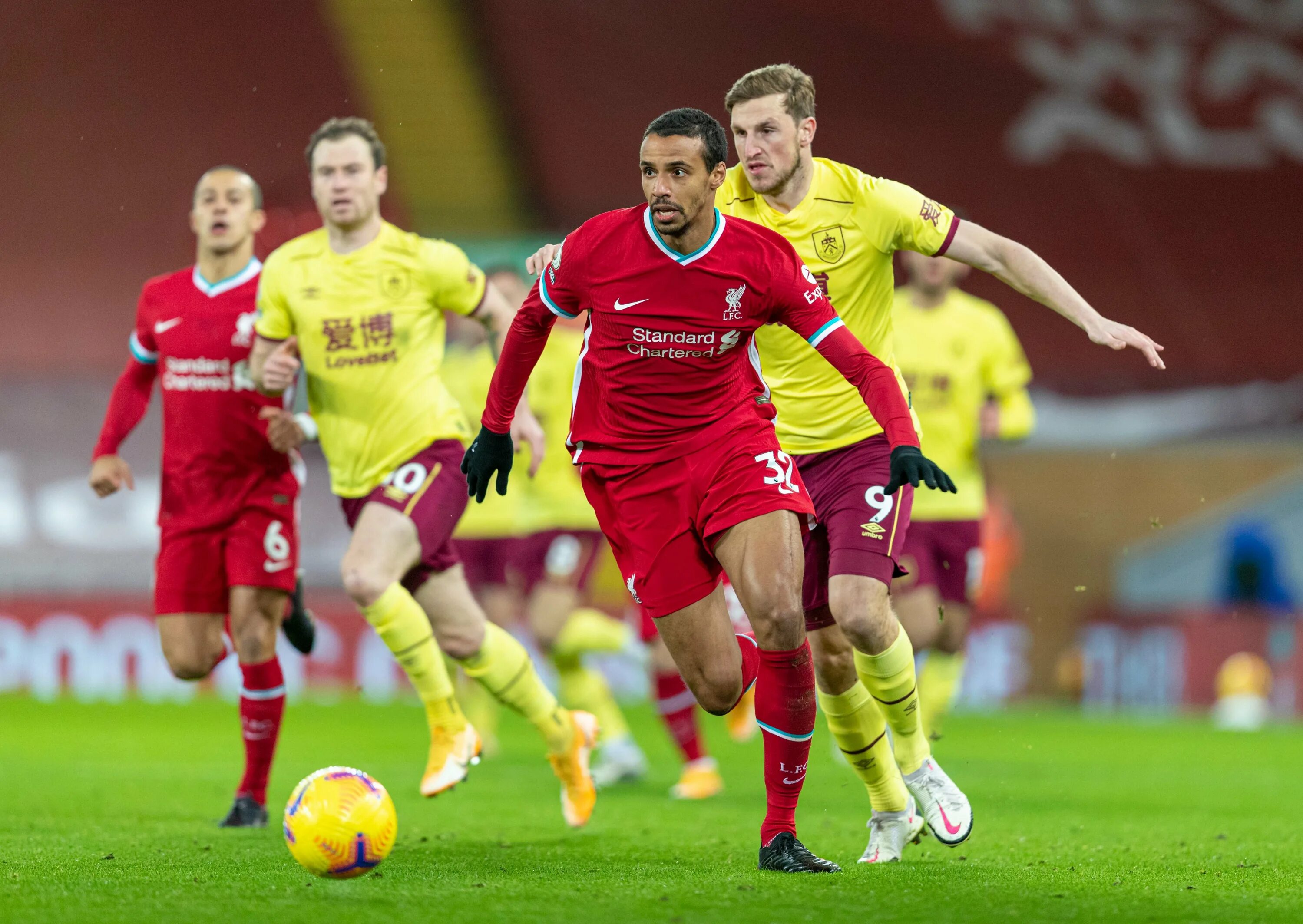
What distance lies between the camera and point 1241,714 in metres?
14.5

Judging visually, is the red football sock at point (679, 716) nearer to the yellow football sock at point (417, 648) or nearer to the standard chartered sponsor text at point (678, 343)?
the yellow football sock at point (417, 648)

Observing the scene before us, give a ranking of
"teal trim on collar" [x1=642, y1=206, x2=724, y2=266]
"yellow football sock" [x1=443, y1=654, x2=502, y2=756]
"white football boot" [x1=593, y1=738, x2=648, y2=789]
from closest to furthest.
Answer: "teal trim on collar" [x1=642, y1=206, x2=724, y2=266] → "white football boot" [x1=593, y1=738, x2=648, y2=789] → "yellow football sock" [x1=443, y1=654, x2=502, y2=756]

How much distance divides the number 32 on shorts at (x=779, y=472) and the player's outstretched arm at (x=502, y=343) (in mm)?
1222

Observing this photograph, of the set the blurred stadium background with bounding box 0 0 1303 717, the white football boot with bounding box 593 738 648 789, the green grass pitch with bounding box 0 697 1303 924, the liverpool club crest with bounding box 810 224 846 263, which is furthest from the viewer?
the blurred stadium background with bounding box 0 0 1303 717

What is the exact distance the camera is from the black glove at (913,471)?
462 cm

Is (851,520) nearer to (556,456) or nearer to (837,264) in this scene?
(837,264)

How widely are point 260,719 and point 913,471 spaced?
3168mm

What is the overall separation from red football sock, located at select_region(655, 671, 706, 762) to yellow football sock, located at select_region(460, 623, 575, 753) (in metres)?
1.71

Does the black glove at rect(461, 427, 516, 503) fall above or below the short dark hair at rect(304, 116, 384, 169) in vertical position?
below

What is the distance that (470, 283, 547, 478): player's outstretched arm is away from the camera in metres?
6.31

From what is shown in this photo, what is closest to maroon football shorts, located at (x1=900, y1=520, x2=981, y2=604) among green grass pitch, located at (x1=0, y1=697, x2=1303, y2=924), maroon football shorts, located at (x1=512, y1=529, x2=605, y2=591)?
green grass pitch, located at (x1=0, y1=697, x2=1303, y2=924)

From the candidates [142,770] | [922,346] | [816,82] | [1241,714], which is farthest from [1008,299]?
[142,770]

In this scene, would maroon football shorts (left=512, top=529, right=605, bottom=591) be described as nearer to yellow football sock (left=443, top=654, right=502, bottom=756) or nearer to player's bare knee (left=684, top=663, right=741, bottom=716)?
yellow football sock (left=443, top=654, right=502, bottom=756)

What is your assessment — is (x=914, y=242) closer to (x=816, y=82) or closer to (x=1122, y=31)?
(x=816, y=82)
